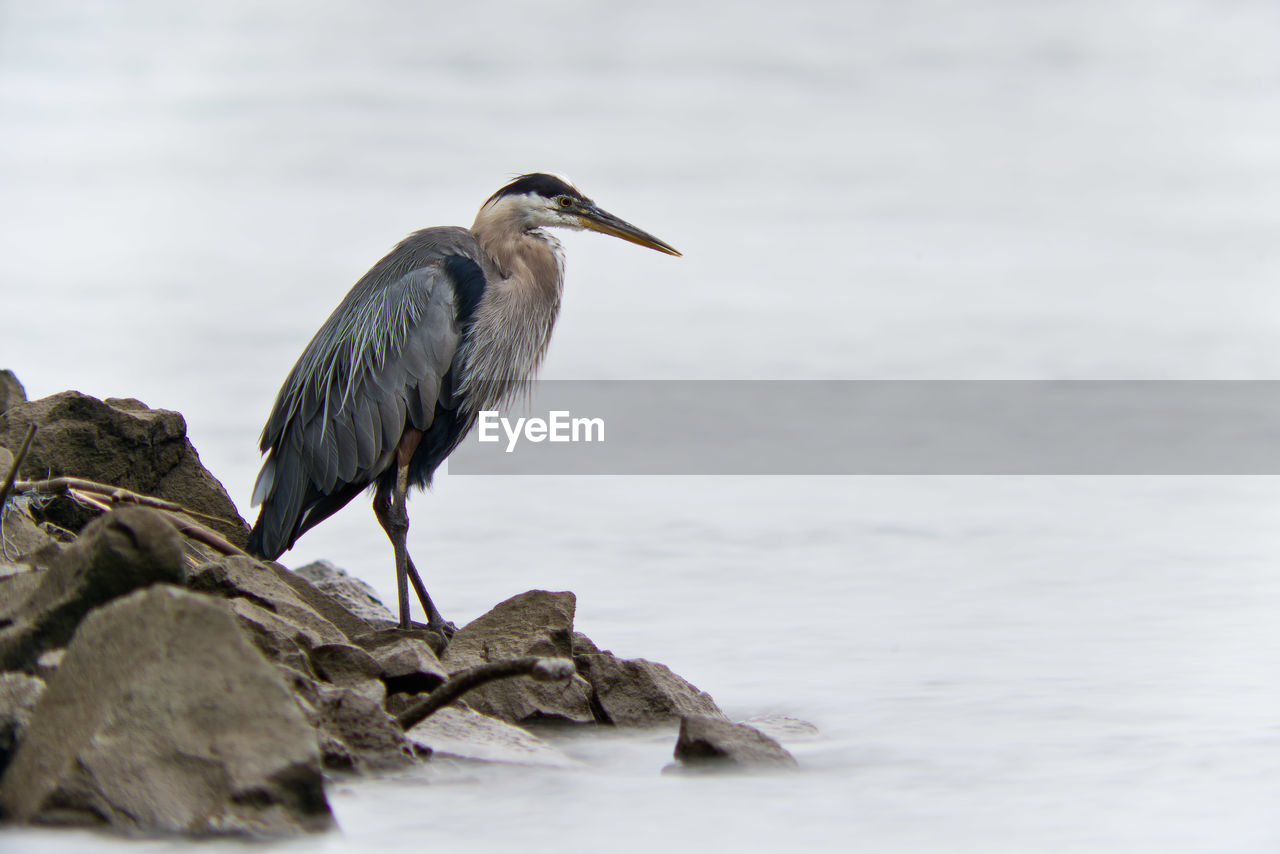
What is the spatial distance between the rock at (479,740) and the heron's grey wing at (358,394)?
238 centimetres

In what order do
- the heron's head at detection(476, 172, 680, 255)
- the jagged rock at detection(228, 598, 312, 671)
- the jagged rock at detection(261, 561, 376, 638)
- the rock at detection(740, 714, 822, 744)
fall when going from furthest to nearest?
the heron's head at detection(476, 172, 680, 255) < the jagged rock at detection(261, 561, 376, 638) < the rock at detection(740, 714, 822, 744) < the jagged rock at detection(228, 598, 312, 671)

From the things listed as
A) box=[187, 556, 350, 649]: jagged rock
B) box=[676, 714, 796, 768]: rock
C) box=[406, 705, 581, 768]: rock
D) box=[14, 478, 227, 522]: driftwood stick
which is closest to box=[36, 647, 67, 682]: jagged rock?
box=[187, 556, 350, 649]: jagged rock

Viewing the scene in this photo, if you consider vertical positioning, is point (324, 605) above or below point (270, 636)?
above

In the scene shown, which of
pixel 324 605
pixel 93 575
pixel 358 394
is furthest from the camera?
pixel 358 394

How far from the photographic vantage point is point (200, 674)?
3.46 m

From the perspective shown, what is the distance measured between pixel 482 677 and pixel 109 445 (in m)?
2.78

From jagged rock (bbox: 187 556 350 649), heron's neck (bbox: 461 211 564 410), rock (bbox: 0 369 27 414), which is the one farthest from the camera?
rock (bbox: 0 369 27 414)

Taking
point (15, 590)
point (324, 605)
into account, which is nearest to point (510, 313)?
point (324, 605)

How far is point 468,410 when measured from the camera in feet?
24.7

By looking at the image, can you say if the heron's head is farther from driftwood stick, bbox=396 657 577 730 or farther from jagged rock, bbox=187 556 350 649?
driftwood stick, bbox=396 657 577 730

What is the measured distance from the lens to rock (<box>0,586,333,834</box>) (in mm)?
3363

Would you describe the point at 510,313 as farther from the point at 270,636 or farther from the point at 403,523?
the point at 270,636

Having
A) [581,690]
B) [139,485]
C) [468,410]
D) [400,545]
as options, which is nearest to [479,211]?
[468,410]

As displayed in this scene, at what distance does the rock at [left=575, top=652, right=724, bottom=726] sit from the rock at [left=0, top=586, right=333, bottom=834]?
2.14 m
